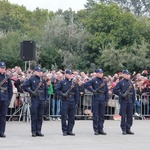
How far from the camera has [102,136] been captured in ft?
50.2

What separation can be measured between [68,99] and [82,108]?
20.6 feet

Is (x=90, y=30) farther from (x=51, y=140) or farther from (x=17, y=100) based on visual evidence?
(x=51, y=140)

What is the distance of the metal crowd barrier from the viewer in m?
19.7

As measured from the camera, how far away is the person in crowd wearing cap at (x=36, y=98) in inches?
587

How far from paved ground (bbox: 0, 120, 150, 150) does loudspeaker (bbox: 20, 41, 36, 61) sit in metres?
2.86

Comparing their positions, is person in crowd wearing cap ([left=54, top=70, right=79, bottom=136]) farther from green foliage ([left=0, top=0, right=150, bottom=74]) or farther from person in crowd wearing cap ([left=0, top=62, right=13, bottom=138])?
green foliage ([left=0, top=0, right=150, bottom=74])

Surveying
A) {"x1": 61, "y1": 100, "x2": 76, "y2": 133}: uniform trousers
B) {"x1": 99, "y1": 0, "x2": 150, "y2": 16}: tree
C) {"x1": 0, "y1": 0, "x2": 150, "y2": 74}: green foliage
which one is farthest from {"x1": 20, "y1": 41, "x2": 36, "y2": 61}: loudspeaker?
{"x1": 99, "y1": 0, "x2": 150, "y2": 16}: tree

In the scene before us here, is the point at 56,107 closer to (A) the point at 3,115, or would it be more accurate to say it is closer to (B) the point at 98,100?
(B) the point at 98,100

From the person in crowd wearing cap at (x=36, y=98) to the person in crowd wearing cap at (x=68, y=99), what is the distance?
0.62 m

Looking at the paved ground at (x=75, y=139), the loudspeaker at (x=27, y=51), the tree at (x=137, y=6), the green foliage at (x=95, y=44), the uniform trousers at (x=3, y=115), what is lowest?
the paved ground at (x=75, y=139)

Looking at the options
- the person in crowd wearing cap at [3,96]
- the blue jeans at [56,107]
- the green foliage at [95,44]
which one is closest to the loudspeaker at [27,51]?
the blue jeans at [56,107]

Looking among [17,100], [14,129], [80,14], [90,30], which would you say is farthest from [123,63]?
[80,14]

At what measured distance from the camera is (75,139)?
14.3 metres

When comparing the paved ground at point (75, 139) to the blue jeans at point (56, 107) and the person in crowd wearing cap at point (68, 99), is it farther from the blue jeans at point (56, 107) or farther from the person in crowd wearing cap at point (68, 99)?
the blue jeans at point (56, 107)
